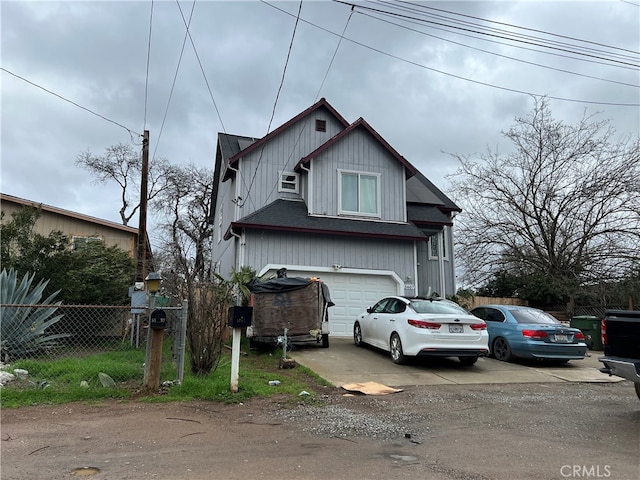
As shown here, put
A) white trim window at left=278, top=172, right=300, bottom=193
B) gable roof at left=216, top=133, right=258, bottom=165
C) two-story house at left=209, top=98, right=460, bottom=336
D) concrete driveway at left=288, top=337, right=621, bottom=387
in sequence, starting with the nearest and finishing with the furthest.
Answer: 1. concrete driveway at left=288, top=337, right=621, bottom=387
2. two-story house at left=209, top=98, right=460, bottom=336
3. white trim window at left=278, top=172, right=300, bottom=193
4. gable roof at left=216, top=133, right=258, bottom=165

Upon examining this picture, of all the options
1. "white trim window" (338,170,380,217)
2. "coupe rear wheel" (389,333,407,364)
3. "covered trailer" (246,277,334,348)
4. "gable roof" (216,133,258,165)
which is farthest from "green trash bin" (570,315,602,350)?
"gable roof" (216,133,258,165)

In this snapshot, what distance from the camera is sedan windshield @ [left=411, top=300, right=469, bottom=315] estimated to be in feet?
34.0

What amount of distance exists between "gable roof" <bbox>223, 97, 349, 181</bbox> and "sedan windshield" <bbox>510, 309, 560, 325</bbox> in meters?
10.1

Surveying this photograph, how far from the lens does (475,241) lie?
2506 cm

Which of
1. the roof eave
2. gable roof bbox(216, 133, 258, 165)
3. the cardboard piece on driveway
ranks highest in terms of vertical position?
gable roof bbox(216, 133, 258, 165)

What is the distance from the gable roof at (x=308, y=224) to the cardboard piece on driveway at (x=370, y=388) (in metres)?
7.75

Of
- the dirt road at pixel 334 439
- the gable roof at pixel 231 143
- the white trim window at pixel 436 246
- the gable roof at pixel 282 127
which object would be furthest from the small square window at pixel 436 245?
the dirt road at pixel 334 439

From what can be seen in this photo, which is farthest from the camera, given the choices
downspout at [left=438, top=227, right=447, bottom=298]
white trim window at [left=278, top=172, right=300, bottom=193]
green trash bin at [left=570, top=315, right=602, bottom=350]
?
downspout at [left=438, top=227, right=447, bottom=298]

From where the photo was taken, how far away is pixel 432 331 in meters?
9.67

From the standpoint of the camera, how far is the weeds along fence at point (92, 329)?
9.93 metres

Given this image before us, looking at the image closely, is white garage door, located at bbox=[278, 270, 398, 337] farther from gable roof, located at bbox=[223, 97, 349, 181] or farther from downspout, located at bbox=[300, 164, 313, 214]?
gable roof, located at bbox=[223, 97, 349, 181]

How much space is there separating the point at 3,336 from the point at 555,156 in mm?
23113

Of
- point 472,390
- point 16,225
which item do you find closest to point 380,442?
point 472,390

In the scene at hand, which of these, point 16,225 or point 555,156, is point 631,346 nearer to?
point 16,225
